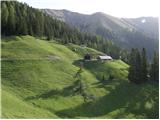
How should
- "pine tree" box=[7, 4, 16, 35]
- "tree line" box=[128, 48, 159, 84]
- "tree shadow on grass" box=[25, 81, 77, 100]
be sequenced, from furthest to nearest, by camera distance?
1. "pine tree" box=[7, 4, 16, 35]
2. "tree line" box=[128, 48, 159, 84]
3. "tree shadow on grass" box=[25, 81, 77, 100]

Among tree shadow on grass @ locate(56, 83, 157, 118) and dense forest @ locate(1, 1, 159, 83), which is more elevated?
dense forest @ locate(1, 1, 159, 83)

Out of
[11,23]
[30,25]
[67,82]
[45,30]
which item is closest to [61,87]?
[67,82]

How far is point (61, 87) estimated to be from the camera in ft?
307

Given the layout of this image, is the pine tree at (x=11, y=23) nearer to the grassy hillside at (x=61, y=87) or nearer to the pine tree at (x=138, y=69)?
the grassy hillside at (x=61, y=87)

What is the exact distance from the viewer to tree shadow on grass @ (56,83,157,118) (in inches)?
3187

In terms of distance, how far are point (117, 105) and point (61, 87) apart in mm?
15008

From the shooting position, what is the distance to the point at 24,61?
103562mm

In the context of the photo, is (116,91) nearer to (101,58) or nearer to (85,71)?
(85,71)

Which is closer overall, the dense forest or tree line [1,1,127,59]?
the dense forest

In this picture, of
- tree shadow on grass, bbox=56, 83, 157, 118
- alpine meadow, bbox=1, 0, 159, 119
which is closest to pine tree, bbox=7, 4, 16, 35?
alpine meadow, bbox=1, 0, 159, 119

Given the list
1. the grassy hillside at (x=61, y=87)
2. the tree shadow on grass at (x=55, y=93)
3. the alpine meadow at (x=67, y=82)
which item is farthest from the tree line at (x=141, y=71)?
the tree shadow on grass at (x=55, y=93)

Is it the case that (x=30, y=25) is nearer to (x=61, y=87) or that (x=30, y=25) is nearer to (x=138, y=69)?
(x=138, y=69)

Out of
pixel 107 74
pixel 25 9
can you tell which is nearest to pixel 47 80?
pixel 107 74

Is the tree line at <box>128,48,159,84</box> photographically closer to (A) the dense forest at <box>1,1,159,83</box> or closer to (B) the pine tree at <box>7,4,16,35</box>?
(A) the dense forest at <box>1,1,159,83</box>
